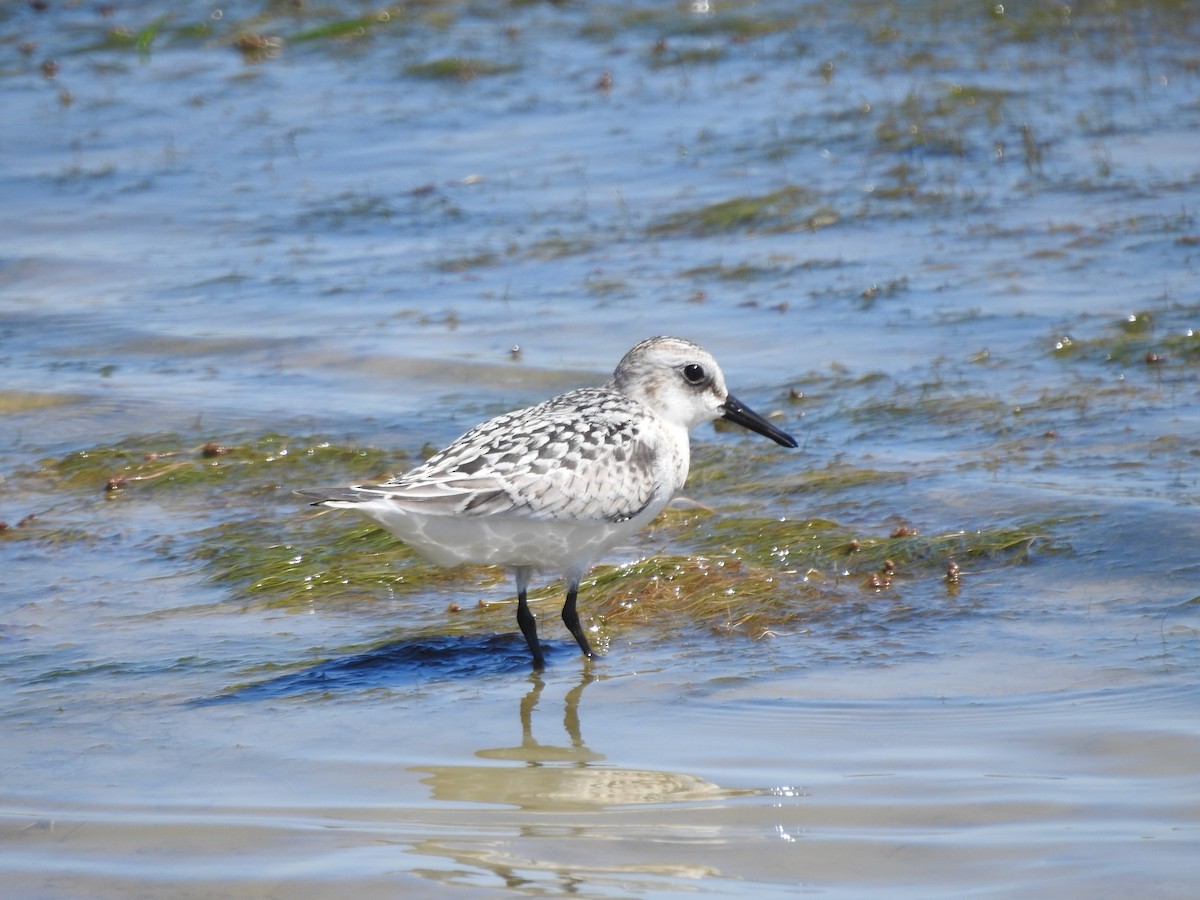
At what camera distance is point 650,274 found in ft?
42.6

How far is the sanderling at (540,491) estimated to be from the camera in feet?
22.3

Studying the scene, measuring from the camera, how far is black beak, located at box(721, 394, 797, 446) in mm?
8094

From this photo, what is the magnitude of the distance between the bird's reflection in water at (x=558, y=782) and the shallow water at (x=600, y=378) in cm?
2

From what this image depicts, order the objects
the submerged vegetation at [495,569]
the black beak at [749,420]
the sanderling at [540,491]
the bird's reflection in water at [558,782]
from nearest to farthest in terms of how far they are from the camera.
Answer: the bird's reflection in water at [558,782]
the sanderling at [540,491]
the submerged vegetation at [495,569]
the black beak at [749,420]

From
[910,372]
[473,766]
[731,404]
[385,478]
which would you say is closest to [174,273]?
[385,478]

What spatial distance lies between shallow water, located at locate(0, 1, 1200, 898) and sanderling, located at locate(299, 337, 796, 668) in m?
0.47

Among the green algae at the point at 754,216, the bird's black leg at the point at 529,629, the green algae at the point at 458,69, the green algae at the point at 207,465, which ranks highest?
the green algae at the point at 458,69

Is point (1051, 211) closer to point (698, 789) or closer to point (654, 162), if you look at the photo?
point (654, 162)

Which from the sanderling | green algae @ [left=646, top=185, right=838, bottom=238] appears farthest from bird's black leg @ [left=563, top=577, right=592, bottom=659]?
green algae @ [left=646, top=185, right=838, bottom=238]

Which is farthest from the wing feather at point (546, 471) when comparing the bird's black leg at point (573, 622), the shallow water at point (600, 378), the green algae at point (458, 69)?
the green algae at point (458, 69)

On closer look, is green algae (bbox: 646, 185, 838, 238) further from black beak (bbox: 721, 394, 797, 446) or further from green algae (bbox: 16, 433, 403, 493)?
black beak (bbox: 721, 394, 797, 446)

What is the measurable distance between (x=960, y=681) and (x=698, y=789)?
1.37 m

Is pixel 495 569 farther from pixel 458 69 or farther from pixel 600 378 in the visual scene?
pixel 458 69

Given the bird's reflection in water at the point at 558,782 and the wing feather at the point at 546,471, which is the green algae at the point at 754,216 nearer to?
the wing feather at the point at 546,471
